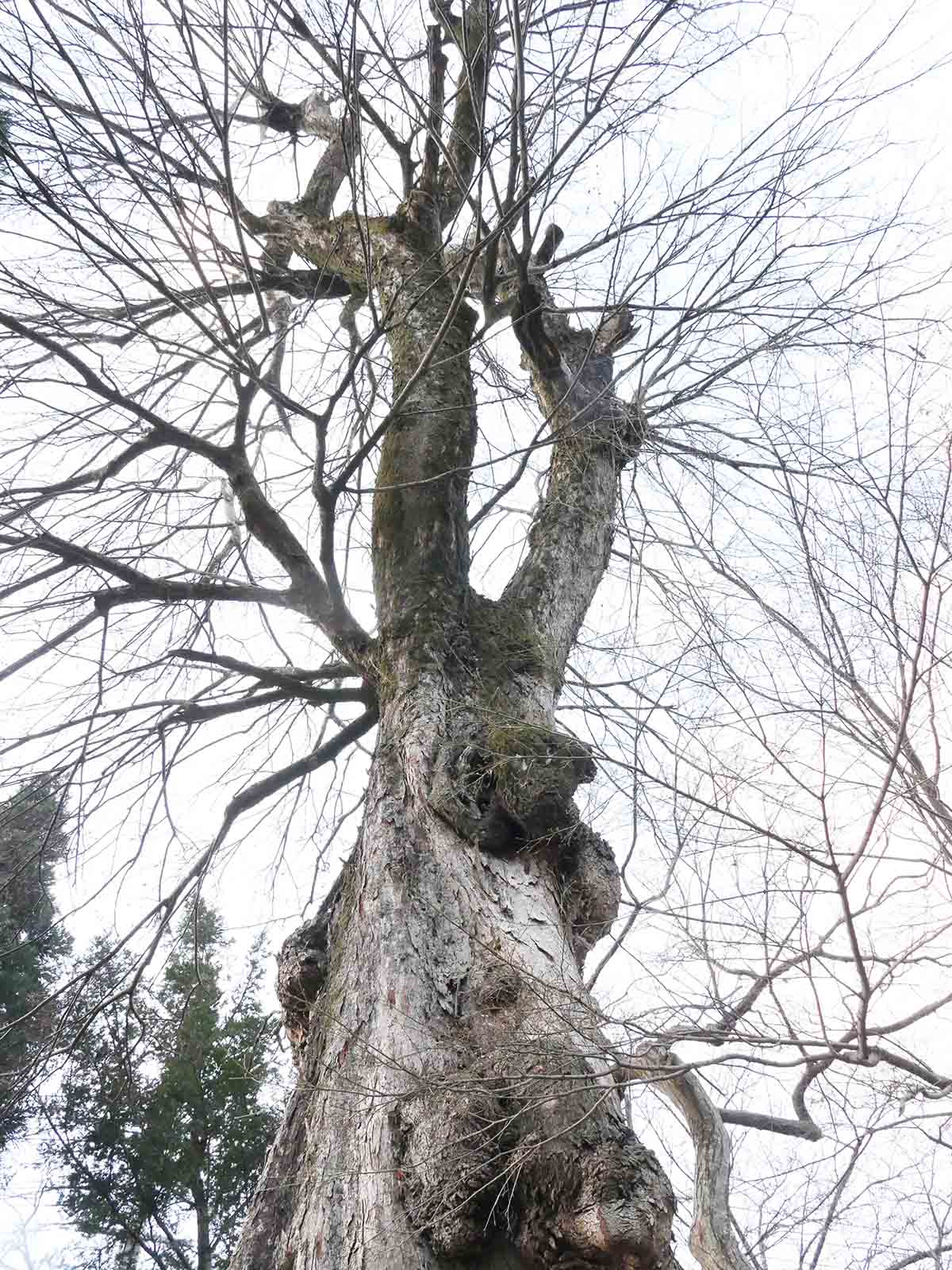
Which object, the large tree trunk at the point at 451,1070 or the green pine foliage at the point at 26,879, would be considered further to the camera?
the green pine foliage at the point at 26,879

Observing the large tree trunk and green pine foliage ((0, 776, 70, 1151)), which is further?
green pine foliage ((0, 776, 70, 1151))

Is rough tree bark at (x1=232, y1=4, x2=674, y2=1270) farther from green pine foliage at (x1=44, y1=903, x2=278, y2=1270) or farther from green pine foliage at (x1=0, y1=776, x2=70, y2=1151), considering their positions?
green pine foliage at (x1=44, y1=903, x2=278, y2=1270)

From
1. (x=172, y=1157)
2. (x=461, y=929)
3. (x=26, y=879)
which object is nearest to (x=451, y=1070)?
(x=461, y=929)

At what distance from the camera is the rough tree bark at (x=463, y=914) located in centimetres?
129


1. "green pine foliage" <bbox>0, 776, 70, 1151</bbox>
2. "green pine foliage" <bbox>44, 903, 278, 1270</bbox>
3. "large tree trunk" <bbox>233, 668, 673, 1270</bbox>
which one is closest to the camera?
"large tree trunk" <bbox>233, 668, 673, 1270</bbox>

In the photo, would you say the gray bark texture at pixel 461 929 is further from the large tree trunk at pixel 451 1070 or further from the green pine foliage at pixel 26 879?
the green pine foliage at pixel 26 879

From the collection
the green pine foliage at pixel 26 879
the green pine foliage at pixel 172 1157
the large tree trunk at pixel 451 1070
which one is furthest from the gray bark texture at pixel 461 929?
the green pine foliage at pixel 172 1157

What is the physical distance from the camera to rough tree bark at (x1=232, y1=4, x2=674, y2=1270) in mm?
1289

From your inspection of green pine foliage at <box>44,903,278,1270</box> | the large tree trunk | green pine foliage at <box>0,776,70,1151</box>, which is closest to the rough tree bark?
the large tree trunk

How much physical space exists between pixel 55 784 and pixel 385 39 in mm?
2734

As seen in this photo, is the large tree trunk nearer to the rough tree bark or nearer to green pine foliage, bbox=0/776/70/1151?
the rough tree bark

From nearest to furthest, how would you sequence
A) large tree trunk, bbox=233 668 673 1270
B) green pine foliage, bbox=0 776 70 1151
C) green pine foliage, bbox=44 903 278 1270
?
large tree trunk, bbox=233 668 673 1270
green pine foliage, bbox=0 776 70 1151
green pine foliage, bbox=44 903 278 1270

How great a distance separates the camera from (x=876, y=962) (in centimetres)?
165

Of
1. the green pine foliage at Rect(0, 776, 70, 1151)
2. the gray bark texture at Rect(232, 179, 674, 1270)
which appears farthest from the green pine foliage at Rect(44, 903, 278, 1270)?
the gray bark texture at Rect(232, 179, 674, 1270)
